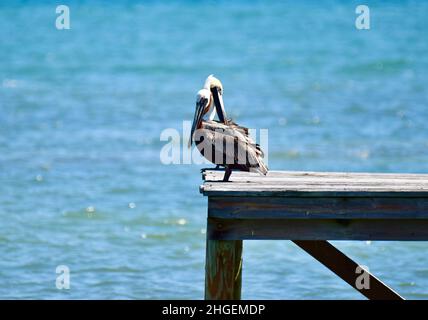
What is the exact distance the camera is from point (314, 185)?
19.6ft

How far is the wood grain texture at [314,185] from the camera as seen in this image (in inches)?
225

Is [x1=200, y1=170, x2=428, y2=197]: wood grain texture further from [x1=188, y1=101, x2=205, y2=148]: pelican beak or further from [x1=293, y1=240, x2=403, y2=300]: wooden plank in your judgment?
[x1=293, y1=240, x2=403, y2=300]: wooden plank

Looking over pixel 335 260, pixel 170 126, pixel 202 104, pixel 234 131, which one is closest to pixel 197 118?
pixel 202 104

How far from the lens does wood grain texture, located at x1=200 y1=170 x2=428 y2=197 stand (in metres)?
5.72

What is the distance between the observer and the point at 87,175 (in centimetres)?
1456

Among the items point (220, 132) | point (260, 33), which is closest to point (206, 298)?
point (220, 132)

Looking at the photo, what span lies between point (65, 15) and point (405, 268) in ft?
95.1

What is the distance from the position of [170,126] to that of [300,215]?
13093mm

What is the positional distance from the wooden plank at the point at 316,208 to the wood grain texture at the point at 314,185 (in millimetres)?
43

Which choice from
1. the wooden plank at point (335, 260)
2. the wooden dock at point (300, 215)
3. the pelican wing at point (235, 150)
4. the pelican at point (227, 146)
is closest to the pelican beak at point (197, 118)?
the pelican at point (227, 146)

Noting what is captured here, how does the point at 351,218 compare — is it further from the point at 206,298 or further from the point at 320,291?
the point at 320,291

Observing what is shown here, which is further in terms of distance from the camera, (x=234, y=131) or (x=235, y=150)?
(x=234, y=131)

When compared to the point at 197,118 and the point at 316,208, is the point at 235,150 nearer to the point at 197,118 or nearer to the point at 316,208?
the point at 197,118

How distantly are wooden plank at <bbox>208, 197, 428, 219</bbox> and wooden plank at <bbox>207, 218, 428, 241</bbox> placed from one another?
80mm
